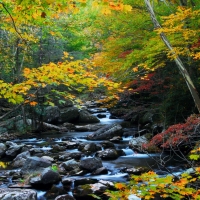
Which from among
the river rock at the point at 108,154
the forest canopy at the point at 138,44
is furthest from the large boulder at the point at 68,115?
the river rock at the point at 108,154

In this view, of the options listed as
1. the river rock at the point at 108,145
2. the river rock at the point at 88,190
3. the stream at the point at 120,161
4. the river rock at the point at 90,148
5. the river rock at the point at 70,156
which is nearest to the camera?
the river rock at the point at 88,190

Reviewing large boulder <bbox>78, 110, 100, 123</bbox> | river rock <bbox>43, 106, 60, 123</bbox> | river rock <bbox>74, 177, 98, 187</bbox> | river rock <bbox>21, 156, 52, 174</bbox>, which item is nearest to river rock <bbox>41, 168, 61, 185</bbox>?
river rock <bbox>74, 177, 98, 187</bbox>

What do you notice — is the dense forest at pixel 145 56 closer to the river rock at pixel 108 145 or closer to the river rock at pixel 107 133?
the river rock at pixel 107 133

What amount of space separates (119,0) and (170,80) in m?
11.1

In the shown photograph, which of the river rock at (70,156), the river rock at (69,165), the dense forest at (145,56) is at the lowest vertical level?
the river rock at (70,156)

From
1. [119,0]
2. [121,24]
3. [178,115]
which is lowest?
[178,115]

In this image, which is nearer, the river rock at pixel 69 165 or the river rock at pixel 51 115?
the river rock at pixel 69 165

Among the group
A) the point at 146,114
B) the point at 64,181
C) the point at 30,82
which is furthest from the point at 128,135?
the point at 30,82

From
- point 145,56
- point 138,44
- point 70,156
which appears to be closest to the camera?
point 145,56

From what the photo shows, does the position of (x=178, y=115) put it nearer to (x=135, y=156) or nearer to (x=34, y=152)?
(x=135, y=156)

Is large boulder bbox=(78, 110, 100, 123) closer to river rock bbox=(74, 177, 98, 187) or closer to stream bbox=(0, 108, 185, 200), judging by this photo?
stream bbox=(0, 108, 185, 200)

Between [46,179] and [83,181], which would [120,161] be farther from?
[46,179]

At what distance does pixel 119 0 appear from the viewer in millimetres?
2611

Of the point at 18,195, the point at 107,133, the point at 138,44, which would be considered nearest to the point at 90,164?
the point at 18,195
